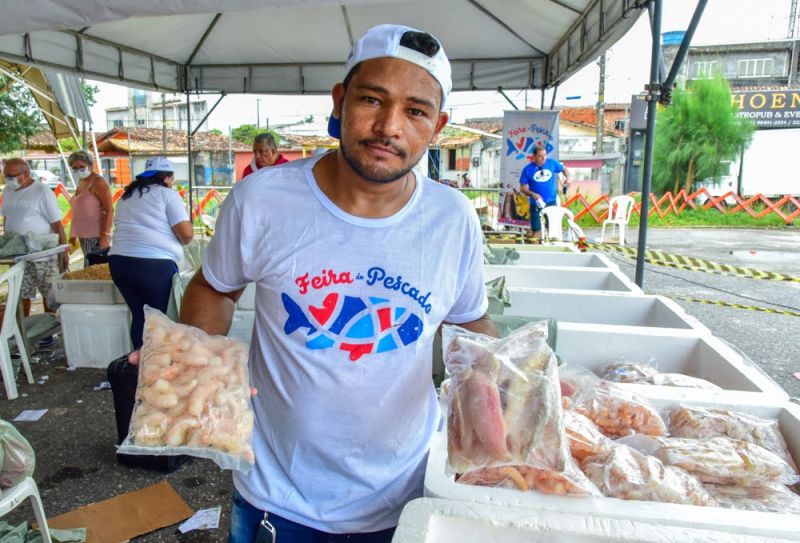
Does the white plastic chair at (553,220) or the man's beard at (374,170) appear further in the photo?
the white plastic chair at (553,220)

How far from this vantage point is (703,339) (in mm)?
2822

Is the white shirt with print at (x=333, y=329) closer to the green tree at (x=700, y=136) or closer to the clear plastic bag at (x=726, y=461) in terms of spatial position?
the clear plastic bag at (x=726, y=461)

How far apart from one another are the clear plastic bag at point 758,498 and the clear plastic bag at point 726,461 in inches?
0.7

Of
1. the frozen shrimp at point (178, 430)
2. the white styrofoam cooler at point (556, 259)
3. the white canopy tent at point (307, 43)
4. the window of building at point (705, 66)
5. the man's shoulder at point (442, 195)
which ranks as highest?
the window of building at point (705, 66)

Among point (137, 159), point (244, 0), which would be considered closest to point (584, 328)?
point (244, 0)

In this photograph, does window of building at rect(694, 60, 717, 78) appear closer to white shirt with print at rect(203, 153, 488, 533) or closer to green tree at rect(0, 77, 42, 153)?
green tree at rect(0, 77, 42, 153)

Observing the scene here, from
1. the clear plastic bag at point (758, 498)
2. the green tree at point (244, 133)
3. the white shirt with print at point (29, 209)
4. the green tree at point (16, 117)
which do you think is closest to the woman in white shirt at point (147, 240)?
the white shirt with print at point (29, 209)

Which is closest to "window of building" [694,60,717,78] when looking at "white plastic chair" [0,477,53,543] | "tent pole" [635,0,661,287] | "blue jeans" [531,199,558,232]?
"blue jeans" [531,199,558,232]

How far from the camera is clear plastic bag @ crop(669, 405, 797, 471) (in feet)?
5.94

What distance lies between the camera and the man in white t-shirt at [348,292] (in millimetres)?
1336

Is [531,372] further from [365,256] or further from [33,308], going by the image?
[33,308]

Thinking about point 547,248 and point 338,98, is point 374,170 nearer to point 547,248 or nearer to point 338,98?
point 338,98

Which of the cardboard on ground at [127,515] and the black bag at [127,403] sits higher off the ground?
the black bag at [127,403]

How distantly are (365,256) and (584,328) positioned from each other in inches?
78.2
